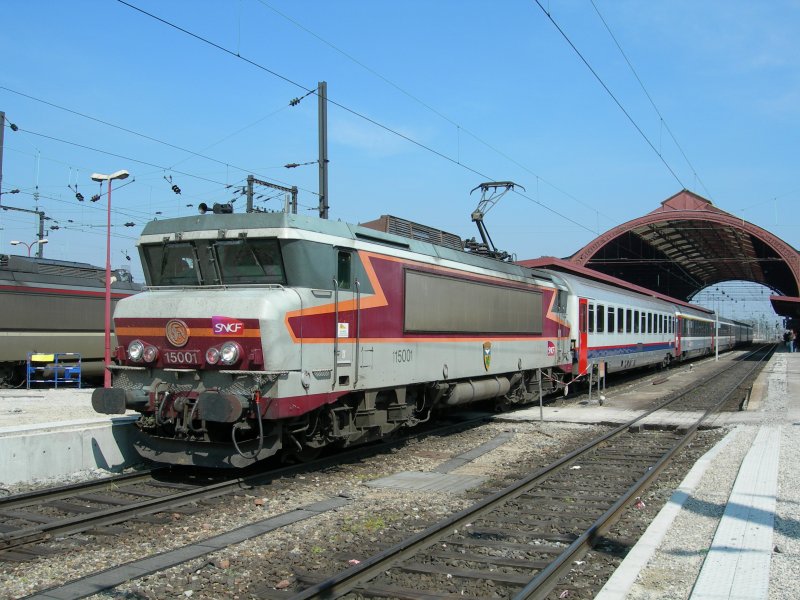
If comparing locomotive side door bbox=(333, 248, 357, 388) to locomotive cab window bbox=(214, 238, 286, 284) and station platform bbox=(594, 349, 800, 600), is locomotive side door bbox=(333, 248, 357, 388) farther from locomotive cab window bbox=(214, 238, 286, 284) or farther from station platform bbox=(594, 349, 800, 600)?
station platform bbox=(594, 349, 800, 600)

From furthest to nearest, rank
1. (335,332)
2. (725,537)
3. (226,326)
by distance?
(335,332), (226,326), (725,537)

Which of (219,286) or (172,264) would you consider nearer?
(219,286)

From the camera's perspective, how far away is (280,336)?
7805 mm

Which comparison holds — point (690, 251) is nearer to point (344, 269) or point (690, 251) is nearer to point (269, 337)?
point (344, 269)

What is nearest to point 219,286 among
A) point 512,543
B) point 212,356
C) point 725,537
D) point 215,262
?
point 215,262

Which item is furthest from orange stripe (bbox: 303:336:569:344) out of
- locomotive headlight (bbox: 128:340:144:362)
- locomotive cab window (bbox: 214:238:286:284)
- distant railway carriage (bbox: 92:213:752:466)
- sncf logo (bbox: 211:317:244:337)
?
locomotive headlight (bbox: 128:340:144:362)

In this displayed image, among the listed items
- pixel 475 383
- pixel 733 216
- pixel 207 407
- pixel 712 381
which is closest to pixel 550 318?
pixel 475 383

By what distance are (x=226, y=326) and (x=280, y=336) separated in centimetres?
68

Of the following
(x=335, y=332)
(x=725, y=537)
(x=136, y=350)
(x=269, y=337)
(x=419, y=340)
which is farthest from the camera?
(x=419, y=340)

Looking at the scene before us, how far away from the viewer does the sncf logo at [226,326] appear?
25.7 ft

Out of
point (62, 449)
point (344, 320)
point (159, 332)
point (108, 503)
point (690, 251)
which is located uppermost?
point (690, 251)

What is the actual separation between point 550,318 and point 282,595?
482 inches

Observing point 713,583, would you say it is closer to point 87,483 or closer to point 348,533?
point 348,533

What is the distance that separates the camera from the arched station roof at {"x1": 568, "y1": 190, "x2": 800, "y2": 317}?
142ft
